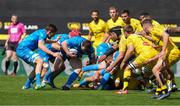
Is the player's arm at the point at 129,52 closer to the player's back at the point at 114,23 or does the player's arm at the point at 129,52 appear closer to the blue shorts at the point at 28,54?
the blue shorts at the point at 28,54

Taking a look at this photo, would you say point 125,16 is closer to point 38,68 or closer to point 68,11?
point 38,68

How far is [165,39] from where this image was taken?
12.9m

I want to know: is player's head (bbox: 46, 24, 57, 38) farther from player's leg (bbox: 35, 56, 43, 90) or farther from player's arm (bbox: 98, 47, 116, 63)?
player's arm (bbox: 98, 47, 116, 63)

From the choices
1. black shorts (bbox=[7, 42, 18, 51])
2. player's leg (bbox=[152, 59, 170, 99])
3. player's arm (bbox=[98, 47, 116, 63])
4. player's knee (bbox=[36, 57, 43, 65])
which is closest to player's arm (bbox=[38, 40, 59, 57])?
player's knee (bbox=[36, 57, 43, 65])

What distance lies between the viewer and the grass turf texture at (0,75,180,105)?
12109 mm

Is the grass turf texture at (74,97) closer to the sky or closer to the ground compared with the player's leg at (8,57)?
closer to the ground

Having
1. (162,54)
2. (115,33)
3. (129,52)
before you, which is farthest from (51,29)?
(162,54)

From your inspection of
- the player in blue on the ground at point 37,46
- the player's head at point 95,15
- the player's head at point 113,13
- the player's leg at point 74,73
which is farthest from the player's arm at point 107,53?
the player's head at point 95,15

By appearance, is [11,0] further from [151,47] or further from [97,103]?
[97,103]

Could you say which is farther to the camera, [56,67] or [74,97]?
[56,67]

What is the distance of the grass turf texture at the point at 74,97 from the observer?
12.1m

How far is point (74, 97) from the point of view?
1301cm

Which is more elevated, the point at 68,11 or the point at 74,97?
the point at 68,11

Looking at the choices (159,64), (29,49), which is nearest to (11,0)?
(29,49)
